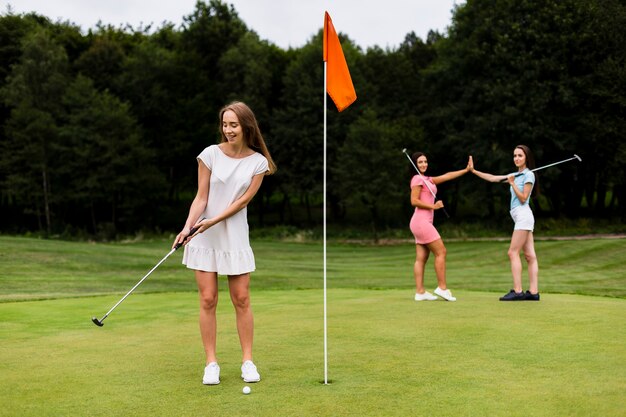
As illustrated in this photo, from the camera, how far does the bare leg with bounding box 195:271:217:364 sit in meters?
6.05

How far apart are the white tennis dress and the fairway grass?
0.91m

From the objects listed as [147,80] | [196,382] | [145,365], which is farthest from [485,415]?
[147,80]

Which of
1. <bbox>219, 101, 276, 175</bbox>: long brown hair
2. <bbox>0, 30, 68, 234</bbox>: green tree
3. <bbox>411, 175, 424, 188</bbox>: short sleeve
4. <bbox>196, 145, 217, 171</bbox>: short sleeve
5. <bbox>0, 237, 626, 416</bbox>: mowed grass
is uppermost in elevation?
<bbox>0, 30, 68, 234</bbox>: green tree

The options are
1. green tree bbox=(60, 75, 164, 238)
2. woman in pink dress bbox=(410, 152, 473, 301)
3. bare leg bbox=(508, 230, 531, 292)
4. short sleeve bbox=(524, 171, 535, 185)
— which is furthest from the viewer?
green tree bbox=(60, 75, 164, 238)

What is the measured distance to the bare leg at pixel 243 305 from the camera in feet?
19.9

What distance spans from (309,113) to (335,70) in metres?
46.1

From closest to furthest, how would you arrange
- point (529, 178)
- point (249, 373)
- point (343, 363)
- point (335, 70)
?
point (249, 373) < point (343, 363) < point (335, 70) < point (529, 178)

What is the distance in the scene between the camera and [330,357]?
21.9ft

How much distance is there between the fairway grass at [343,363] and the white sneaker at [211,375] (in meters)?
0.07

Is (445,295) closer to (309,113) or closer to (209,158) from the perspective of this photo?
(209,158)

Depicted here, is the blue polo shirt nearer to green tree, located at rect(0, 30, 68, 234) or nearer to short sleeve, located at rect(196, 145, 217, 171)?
short sleeve, located at rect(196, 145, 217, 171)

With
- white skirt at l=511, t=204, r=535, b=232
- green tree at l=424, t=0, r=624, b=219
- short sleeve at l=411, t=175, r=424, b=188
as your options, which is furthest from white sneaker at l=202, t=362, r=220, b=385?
green tree at l=424, t=0, r=624, b=219

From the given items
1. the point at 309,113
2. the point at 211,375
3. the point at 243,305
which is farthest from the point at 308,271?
the point at 309,113

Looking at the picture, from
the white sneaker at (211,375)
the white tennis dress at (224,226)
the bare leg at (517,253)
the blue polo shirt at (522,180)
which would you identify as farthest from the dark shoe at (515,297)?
the white sneaker at (211,375)
